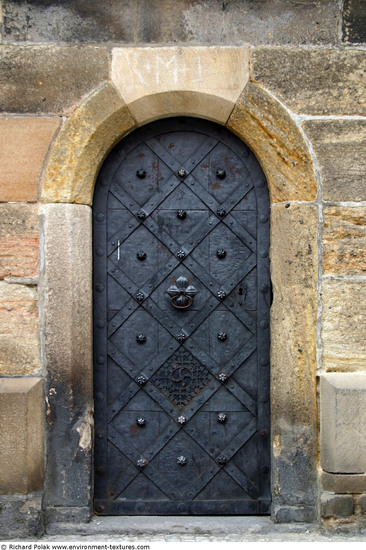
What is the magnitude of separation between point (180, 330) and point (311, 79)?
144 centimetres

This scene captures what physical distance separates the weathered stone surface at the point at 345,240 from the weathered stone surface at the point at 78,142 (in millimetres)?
1174

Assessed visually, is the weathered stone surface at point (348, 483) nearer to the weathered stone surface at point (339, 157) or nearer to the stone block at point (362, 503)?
the stone block at point (362, 503)

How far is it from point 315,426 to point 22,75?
7.51 ft

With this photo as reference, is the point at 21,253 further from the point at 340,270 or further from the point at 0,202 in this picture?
the point at 340,270

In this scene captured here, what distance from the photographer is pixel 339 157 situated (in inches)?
115

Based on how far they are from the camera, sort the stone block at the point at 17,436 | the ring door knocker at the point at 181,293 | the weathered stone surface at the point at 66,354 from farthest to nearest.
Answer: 1. the ring door knocker at the point at 181,293
2. the weathered stone surface at the point at 66,354
3. the stone block at the point at 17,436

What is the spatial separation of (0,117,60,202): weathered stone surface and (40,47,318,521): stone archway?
0.07m

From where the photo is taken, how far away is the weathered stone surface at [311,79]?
292 centimetres

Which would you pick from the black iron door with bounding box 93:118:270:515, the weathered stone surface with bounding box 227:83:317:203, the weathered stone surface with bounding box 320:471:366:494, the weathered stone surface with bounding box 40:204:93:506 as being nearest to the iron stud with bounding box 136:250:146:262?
the black iron door with bounding box 93:118:270:515

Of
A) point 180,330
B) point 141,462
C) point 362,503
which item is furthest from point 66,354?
point 362,503

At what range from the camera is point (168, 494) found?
10.3ft

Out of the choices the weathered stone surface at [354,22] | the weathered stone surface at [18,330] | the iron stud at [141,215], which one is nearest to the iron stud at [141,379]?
the weathered stone surface at [18,330]

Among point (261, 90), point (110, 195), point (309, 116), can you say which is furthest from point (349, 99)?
point (110, 195)

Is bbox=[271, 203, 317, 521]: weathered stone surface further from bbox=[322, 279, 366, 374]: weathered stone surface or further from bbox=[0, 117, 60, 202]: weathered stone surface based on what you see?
bbox=[0, 117, 60, 202]: weathered stone surface
